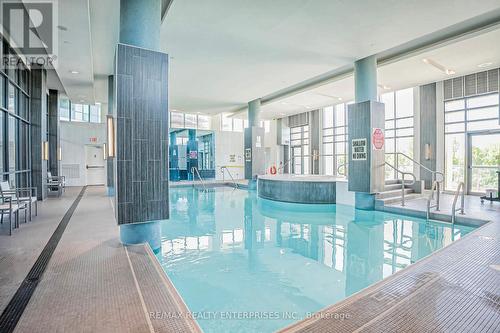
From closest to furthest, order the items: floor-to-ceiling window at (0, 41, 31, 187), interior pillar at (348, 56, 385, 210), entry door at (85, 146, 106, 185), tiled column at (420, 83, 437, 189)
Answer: floor-to-ceiling window at (0, 41, 31, 187), interior pillar at (348, 56, 385, 210), tiled column at (420, 83, 437, 189), entry door at (85, 146, 106, 185)

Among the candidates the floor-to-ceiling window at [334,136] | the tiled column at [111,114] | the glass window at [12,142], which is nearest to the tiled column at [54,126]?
the tiled column at [111,114]

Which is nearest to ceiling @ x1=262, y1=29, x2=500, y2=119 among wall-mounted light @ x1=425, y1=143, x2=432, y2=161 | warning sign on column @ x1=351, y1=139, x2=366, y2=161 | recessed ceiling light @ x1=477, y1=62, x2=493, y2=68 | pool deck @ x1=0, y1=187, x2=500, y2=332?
recessed ceiling light @ x1=477, y1=62, x2=493, y2=68

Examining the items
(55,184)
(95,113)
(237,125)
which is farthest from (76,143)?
(237,125)

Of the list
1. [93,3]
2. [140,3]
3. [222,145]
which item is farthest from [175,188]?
[140,3]

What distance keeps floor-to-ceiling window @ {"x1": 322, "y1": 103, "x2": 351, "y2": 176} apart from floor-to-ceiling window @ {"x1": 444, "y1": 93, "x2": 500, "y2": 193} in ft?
15.6

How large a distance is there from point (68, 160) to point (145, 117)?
1061 centimetres

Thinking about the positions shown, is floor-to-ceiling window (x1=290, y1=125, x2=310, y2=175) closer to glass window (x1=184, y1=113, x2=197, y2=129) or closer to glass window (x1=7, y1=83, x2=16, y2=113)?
glass window (x1=184, y1=113, x2=197, y2=129)

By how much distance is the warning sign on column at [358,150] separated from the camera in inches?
271

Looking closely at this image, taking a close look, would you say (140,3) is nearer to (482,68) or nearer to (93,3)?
(93,3)

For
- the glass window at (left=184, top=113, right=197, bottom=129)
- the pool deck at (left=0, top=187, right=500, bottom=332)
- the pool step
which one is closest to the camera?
the pool deck at (left=0, top=187, right=500, bottom=332)

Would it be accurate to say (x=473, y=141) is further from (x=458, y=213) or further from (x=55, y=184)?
(x=55, y=184)

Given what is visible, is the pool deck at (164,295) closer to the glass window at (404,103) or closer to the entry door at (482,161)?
the entry door at (482,161)

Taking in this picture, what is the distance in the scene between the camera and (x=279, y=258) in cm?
368

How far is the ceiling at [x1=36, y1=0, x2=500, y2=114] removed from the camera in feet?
14.9
